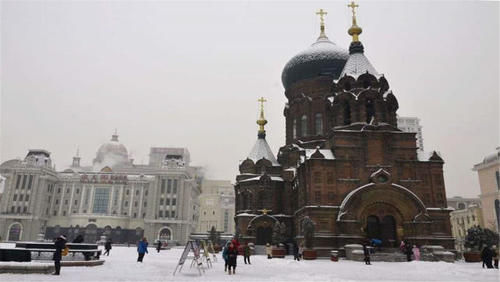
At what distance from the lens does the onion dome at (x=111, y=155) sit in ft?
290

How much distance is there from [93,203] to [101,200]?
5.10ft

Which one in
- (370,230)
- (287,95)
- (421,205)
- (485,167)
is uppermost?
(287,95)

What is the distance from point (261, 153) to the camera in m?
39.0

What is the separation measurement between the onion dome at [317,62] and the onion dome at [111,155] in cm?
6028

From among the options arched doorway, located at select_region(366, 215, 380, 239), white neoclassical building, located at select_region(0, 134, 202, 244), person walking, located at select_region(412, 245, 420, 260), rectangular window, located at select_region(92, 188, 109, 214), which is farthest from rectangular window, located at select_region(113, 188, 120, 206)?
person walking, located at select_region(412, 245, 420, 260)

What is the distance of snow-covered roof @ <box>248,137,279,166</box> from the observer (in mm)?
38500

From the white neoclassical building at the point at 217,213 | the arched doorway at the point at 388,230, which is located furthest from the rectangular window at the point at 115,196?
the arched doorway at the point at 388,230

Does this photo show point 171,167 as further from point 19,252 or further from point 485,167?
point 19,252

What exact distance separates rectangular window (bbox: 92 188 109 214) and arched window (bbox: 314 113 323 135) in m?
52.3

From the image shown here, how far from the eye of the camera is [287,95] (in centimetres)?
4097

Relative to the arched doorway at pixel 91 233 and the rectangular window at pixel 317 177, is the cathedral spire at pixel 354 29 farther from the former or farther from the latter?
the arched doorway at pixel 91 233

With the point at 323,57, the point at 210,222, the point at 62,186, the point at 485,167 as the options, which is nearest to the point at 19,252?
the point at 323,57

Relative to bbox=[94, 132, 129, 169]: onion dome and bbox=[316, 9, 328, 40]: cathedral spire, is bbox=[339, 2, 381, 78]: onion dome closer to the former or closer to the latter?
bbox=[316, 9, 328, 40]: cathedral spire

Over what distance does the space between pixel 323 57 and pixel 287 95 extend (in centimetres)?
565
